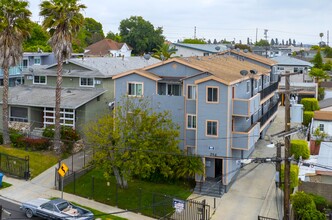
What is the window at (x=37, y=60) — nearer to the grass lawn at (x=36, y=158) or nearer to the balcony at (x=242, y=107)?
the grass lawn at (x=36, y=158)

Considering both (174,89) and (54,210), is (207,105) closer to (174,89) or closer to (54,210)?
(174,89)

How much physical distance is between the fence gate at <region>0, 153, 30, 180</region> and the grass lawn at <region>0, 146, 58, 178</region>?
649 millimetres

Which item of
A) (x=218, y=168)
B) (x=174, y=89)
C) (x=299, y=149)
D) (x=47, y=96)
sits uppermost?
(x=174, y=89)

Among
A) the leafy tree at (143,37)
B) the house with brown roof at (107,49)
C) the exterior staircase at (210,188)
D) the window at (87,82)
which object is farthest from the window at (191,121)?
the leafy tree at (143,37)

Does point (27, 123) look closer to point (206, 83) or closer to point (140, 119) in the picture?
point (140, 119)

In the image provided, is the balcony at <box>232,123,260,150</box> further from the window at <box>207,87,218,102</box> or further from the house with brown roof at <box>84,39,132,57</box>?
the house with brown roof at <box>84,39,132,57</box>

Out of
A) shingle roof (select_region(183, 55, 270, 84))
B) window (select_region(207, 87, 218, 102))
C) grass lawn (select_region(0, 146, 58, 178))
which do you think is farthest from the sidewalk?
shingle roof (select_region(183, 55, 270, 84))

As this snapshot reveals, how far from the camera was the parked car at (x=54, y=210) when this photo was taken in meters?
26.6

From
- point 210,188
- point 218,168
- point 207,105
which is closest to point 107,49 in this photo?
point 218,168

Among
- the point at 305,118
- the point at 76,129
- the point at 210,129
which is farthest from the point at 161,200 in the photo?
the point at 305,118

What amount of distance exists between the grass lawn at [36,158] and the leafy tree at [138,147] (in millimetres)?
5928

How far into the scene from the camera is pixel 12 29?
38.3 meters

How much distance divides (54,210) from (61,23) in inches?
638

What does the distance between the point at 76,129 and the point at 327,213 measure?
896 inches
